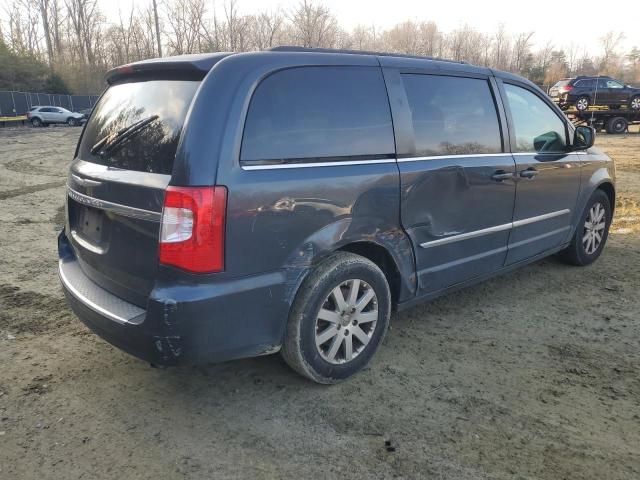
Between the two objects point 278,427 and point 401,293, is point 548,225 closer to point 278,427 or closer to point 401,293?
point 401,293

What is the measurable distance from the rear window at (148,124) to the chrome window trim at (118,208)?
8.0 inches

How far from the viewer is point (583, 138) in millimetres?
4719

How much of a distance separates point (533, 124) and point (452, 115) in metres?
1.10

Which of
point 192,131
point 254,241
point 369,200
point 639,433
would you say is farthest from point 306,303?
point 639,433

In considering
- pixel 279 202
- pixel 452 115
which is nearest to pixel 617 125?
pixel 452 115

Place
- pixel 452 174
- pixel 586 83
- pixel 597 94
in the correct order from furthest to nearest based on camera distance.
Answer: pixel 586 83
pixel 597 94
pixel 452 174

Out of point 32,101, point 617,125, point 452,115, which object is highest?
point 452,115

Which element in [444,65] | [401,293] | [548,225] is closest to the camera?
[401,293]

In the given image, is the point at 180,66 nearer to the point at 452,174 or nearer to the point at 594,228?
the point at 452,174

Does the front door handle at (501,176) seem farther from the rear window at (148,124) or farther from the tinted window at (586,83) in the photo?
the tinted window at (586,83)

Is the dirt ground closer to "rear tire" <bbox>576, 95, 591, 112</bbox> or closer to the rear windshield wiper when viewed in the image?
the rear windshield wiper

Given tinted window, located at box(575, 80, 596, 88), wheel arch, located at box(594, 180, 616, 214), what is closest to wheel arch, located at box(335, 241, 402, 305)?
wheel arch, located at box(594, 180, 616, 214)

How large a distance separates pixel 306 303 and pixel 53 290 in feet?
9.32

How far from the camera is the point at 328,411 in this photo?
2.82 meters
